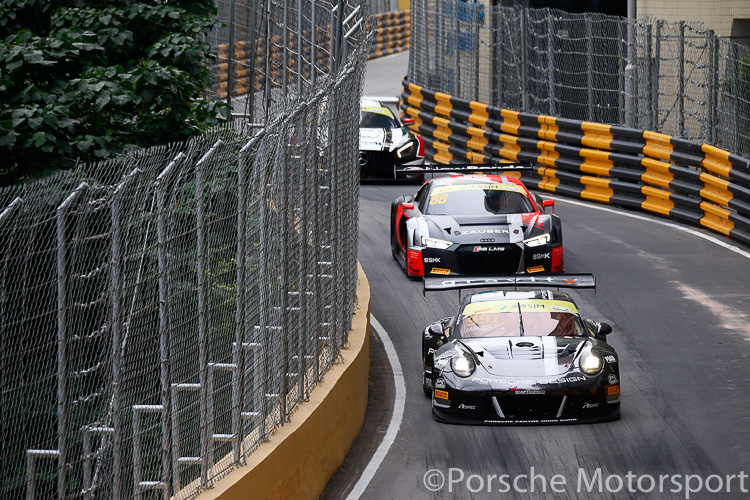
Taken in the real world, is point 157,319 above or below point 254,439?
above

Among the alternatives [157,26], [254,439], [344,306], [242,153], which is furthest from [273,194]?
[157,26]

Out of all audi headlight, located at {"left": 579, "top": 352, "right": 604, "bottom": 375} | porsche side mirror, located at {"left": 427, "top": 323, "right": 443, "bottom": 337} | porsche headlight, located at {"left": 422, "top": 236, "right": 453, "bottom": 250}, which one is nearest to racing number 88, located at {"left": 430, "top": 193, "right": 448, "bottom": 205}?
porsche headlight, located at {"left": 422, "top": 236, "right": 453, "bottom": 250}

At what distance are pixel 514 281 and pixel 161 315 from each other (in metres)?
6.48

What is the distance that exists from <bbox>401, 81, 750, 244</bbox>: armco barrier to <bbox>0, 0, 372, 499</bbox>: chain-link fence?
1050 cm

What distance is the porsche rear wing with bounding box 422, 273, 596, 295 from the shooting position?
38.4ft

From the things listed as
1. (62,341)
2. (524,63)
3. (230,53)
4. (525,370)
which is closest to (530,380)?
(525,370)

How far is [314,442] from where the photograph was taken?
9.22m

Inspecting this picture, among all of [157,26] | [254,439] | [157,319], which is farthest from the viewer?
[157,26]

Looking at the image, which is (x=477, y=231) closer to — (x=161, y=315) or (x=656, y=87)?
(x=656, y=87)

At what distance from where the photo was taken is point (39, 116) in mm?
11133

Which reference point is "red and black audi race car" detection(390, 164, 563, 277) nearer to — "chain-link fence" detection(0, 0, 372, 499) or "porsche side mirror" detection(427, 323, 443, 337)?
"porsche side mirror" detection(427, 323, 443, 337)

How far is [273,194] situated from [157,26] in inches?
245

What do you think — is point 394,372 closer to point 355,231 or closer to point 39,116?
point 355,231

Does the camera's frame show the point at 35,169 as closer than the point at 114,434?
No
